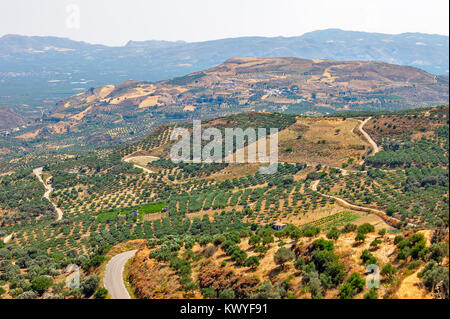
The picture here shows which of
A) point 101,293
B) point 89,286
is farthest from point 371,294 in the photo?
point 89,286

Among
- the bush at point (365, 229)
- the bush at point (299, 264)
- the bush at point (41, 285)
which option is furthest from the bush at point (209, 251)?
the bush at point (41, 285)

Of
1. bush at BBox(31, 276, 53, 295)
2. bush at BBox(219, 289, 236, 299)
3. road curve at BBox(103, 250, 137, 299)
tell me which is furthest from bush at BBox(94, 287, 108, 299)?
bush at BBox(219, 289, 236, 299)

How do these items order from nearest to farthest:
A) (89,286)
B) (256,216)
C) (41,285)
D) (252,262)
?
(252,262)
(89,286)
(41,285)
(256,216)

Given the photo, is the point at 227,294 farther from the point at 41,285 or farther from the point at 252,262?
the point at 41,285

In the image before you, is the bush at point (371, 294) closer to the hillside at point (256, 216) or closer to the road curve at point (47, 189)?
the hillside at point (256, 216)

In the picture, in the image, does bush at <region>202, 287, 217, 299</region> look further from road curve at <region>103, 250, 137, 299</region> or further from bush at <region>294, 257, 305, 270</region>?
road curve at <region>103, 250, 137, 299</region>

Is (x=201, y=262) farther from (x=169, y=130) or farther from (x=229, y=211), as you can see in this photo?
(x=169, y=130)
